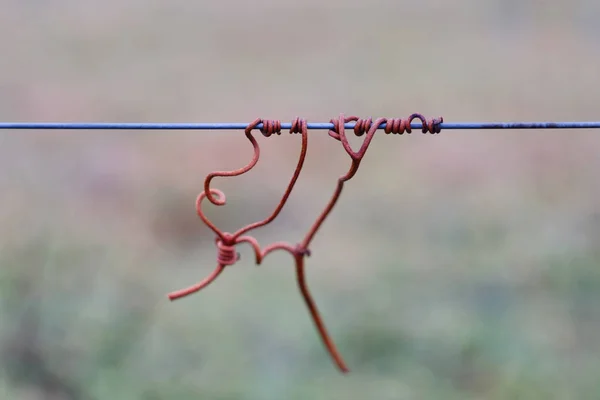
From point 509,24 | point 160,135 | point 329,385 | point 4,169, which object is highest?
point 509,24

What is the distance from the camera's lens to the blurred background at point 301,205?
3.49 feet

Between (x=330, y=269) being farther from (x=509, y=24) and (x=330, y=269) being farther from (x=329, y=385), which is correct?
(x=509, y=24)

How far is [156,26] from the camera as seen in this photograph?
209 cm

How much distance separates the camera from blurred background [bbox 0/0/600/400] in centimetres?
106

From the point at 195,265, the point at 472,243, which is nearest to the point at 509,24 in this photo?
the point at 472,243

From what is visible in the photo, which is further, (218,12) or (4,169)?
(218,12)

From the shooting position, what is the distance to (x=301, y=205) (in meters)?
1.46

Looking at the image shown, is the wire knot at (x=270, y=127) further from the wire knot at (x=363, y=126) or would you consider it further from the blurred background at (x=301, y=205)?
the blurred background at (x=301, y=205)

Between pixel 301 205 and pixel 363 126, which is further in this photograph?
pixel 301 205

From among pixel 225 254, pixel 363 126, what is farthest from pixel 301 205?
pixel 363 126

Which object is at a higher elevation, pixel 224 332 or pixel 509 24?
pixel 509 24

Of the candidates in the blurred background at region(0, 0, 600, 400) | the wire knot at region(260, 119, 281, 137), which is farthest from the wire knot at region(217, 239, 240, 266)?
the blurred background at region(0, 0, 600, 400)

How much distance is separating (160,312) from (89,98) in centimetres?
96

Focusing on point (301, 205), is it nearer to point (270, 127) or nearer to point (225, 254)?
point (225, 254)
